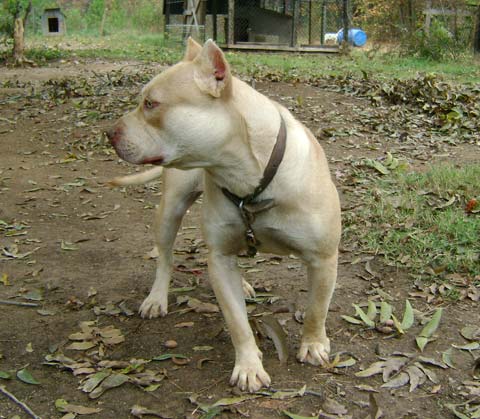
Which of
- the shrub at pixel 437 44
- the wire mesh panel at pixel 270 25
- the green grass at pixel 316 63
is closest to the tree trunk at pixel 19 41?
the green grass at pixel 316 63

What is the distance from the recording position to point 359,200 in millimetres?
5793

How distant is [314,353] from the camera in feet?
11.2

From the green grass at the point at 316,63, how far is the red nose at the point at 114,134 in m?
8.71

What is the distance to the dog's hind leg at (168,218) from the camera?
12.7 ft

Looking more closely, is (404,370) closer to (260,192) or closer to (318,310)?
(318,310)

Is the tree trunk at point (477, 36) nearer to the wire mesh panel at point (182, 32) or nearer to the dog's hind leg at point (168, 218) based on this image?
the wire mesh panel at point (182, 32)

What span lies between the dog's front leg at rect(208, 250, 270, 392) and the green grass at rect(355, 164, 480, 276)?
1639 millimetres

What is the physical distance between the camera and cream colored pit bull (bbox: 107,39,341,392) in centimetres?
286

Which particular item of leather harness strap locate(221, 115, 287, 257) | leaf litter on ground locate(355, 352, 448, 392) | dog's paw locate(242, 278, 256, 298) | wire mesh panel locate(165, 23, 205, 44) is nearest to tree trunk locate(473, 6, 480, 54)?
wire mesh panel locate(165, 23, 205, 44)

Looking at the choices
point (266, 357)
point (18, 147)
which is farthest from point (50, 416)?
point (18, 147)

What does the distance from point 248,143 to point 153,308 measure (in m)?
1.51

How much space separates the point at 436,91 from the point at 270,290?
6.01m

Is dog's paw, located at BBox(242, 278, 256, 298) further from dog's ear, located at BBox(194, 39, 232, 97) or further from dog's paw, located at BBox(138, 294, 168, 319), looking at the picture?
dog's ear, located at BBox(194, 39, 232, 97)

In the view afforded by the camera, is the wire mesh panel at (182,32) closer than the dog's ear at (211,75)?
No
